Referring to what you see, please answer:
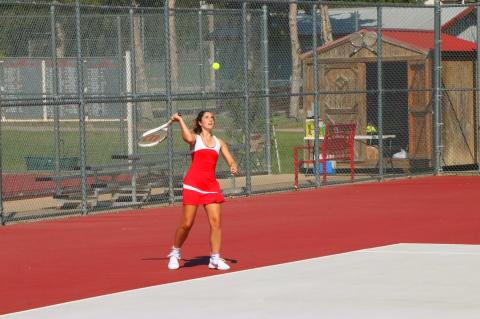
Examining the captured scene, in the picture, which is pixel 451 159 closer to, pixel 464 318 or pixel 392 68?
pixel 392 68

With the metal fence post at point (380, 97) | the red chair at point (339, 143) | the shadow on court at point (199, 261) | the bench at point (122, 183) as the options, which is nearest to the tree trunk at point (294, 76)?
the red chair at point (339, 143)

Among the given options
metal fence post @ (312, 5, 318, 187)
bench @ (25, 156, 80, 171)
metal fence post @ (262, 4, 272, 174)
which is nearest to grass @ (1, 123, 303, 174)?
metal fence post @ (262, 4, 272, 174)

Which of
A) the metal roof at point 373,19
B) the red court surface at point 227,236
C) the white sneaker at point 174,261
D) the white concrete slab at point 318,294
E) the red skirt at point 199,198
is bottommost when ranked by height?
the red court surface at point 227,236

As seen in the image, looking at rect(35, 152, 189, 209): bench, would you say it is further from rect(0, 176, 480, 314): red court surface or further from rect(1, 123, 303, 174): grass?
rect(1, 123, 303, 174): grass

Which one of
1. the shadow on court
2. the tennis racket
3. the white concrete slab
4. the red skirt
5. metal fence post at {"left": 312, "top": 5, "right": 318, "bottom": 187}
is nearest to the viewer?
the white concrete slab

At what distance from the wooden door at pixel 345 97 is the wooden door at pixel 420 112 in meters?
A: 0.97

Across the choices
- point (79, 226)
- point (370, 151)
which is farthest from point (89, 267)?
point (370, 151)

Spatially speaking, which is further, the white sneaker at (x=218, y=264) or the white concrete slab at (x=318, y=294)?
the white sneaker at (x=218, y=264)

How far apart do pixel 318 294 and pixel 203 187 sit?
2122 mm

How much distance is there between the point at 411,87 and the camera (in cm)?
2634

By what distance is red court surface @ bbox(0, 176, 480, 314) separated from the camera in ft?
41.7

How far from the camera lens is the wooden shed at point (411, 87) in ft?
85.8

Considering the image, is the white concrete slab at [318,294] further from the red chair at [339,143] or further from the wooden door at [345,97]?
the wooden door at [345,97]

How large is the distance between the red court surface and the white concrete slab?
20.9 inches
